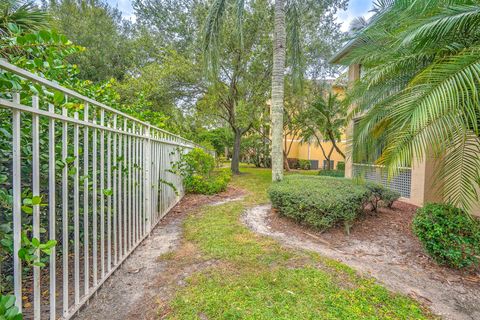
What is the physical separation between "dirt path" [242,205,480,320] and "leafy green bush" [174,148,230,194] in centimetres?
274

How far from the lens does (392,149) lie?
2.93 meters

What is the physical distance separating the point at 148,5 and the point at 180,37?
1941 millimetres

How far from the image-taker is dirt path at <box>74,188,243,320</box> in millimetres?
2197

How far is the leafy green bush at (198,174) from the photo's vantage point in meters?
7.11

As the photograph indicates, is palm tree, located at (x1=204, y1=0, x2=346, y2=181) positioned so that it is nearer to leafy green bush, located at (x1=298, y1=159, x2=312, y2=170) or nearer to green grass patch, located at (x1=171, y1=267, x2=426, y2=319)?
green grass patch, located at (x1=171, y1=267, x2=426, y2=319)

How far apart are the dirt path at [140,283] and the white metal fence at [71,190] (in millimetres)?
124

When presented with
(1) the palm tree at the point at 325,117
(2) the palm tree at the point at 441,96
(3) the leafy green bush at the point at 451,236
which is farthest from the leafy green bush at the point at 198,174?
(1) the palm tree at the point at 325,117

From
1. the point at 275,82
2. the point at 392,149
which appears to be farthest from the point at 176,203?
the point at 392,149

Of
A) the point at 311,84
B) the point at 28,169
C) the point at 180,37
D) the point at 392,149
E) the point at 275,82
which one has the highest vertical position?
the point at 180,37

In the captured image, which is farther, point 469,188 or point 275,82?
point 275,82

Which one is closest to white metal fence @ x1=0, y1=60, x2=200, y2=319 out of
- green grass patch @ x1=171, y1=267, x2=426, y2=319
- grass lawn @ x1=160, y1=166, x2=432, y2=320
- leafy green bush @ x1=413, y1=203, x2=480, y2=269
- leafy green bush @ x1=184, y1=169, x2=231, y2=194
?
grass lawn @ x1=160, y1=166, x2=432, y2=320

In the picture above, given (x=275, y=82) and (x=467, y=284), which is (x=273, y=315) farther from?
(x=275, y=82)

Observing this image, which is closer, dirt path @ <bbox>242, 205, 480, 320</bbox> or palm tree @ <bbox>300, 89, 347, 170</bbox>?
dirt path @ <bbox>242, 205, 480, 320</bbox>

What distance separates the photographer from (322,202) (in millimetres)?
4246
